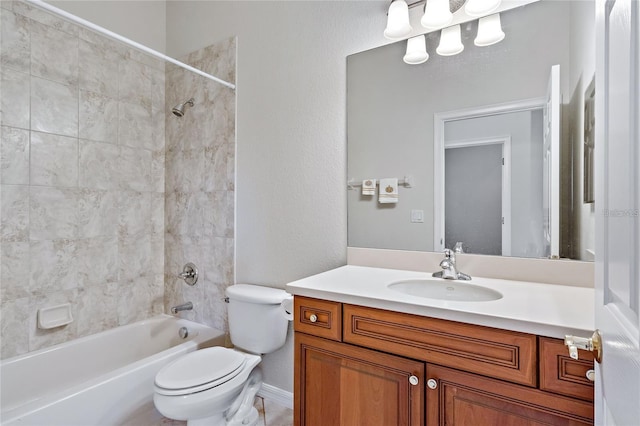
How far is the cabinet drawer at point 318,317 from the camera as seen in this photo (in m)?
1.17

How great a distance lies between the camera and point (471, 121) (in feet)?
4.71

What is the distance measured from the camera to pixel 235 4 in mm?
2135

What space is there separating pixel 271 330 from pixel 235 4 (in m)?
2.00

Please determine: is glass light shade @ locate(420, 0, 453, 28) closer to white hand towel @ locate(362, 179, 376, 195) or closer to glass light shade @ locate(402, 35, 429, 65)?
glass light shade @ locate(402, 35, 429, 65)

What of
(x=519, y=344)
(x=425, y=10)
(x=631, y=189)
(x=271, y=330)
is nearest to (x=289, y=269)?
(x=271, y=330)

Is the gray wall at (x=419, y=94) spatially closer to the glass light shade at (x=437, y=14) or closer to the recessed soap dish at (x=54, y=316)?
the glass light shade at (x=437, y=14)

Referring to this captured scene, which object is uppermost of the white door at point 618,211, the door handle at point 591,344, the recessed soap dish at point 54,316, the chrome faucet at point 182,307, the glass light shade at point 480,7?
the glass light shade at point 480,7

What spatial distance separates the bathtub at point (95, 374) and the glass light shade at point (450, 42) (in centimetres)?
202

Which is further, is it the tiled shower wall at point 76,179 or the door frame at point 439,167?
the tiled shower wall at point 76,179

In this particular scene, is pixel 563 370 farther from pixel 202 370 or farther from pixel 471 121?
pixel 202 370

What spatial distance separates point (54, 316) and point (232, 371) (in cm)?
118

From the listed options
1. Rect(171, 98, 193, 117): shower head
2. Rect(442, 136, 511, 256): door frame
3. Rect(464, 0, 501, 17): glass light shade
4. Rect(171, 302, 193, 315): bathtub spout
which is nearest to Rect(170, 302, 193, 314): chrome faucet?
Rect(171, 302, 193, 315): bathtub spout

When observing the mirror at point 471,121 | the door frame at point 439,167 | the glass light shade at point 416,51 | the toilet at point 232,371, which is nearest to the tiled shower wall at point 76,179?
the toilet at point 232,371

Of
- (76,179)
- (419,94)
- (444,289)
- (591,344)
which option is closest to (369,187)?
(419,94)
